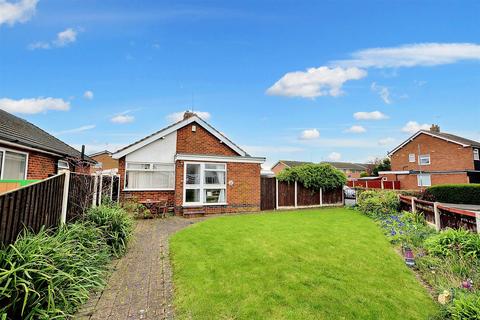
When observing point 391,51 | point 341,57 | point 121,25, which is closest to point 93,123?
point 121,25

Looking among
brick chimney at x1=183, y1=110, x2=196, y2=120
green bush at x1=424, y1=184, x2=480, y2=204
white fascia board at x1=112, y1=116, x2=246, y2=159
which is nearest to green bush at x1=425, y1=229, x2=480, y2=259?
white fascia board at x1=112, y1=116, x2=246, y2=159

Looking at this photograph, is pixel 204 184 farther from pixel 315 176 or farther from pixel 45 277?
pixel 45 277

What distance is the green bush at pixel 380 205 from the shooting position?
13.5 meters

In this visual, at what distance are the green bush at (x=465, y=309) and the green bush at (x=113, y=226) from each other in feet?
21.1

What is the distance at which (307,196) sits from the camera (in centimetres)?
1709

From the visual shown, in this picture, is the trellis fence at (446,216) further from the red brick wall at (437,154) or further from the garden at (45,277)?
the red brick wall at (437,154)

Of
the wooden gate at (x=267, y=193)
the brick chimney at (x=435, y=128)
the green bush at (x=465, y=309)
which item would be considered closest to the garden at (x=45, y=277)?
the green bush at (x=465, y=309)

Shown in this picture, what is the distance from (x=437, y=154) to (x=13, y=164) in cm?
4453

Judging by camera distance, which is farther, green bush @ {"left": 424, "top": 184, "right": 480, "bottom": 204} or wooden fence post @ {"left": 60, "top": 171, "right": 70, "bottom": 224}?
green bush @ {"left": 424, "top": 184, "right": 480, "bottom": 204}

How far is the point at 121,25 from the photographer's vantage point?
11.0m

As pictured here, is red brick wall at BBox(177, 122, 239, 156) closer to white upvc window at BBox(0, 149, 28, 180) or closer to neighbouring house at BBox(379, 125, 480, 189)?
white upvc window at BBox(0, 149, 28, 180)

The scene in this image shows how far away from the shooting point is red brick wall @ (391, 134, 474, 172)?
106 feet

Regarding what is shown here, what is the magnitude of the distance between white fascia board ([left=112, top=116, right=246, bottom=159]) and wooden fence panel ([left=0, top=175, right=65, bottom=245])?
8585 millimetres

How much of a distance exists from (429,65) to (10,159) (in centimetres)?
1920
